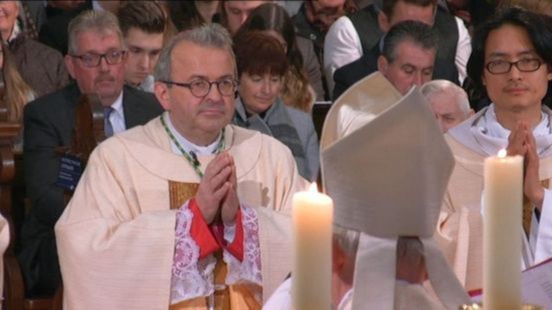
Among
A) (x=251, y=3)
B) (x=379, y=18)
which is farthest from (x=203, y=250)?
(x=251, y=3)

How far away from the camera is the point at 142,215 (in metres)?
4.57

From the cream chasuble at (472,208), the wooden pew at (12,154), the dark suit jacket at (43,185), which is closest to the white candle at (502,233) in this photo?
the cream chasuble at (472,208)

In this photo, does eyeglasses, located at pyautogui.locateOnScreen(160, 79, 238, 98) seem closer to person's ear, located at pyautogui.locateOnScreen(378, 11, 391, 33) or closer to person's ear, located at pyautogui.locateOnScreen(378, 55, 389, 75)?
person's ear, located at pyautogui.locateOnScreen(378, 55, 389, 75)

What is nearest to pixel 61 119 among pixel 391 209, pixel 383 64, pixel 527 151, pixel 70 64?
pixel 70 64

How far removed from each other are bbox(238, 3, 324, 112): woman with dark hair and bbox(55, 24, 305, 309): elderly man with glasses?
7.52 feet

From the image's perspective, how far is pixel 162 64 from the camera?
4812 mm

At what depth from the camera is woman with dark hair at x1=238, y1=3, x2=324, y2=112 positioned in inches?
286

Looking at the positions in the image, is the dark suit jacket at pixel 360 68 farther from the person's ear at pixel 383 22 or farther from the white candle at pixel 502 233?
the white candle at pixel 502 233

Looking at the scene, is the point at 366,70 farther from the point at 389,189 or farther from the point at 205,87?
the point at 389,189

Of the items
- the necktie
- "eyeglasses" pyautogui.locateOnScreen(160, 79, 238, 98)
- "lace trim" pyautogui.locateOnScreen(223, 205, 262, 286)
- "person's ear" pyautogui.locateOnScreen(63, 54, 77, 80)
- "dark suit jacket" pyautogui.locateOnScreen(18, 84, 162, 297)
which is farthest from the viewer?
"person's ear" pyautogui.locateOnScreen(63, 54, 77, 80)

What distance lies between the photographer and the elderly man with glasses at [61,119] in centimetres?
603

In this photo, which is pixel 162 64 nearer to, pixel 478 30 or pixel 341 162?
pixel 478 30

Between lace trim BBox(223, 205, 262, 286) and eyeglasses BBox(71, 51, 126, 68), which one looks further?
eyeglasses BBox(71, 51, 126, 68)

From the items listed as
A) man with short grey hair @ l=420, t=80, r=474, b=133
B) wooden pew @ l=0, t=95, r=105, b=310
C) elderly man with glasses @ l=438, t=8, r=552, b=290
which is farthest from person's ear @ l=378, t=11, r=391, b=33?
elderly man with glasses @ l=438, t=8, r=552, b=290
